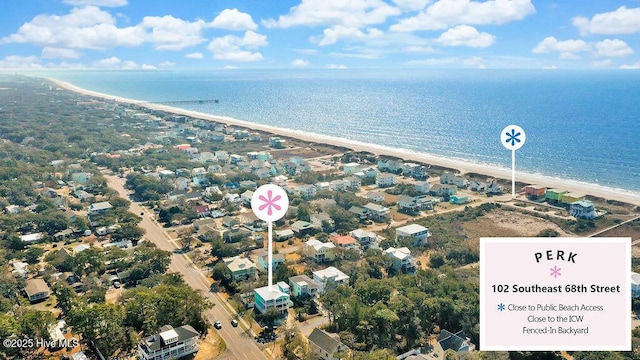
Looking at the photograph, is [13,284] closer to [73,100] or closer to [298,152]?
[298,152]

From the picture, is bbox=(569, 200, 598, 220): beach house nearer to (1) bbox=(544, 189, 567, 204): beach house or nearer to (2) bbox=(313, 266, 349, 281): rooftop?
(1) bbox=(544, 189, 567, 204): beach house

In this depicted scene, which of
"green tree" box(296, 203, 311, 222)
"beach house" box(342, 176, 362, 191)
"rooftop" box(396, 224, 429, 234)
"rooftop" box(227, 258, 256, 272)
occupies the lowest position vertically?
"rooftop" box(227, 258, 256, 272)

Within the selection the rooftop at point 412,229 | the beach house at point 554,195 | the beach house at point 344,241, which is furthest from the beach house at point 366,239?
the beach house at point 554,195

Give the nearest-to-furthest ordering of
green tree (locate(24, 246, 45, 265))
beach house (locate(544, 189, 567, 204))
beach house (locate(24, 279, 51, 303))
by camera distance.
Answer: beach house (locate(24, 279, 51, 303)) → green tree (locate(24, 246, 45, 265)) → beach house (locate(544, 189, 567, 204))

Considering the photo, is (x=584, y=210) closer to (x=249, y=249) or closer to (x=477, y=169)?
(x=477, y=169)

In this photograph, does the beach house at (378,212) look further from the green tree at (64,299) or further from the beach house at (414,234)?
the green tree at (64,299)

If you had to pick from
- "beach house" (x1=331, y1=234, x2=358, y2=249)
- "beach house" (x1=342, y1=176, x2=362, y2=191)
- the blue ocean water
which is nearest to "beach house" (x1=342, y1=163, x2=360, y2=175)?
"beach house" (x1=342, y1=176, x2=362, y2=191)

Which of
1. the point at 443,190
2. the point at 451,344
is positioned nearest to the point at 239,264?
the point at 451,344
